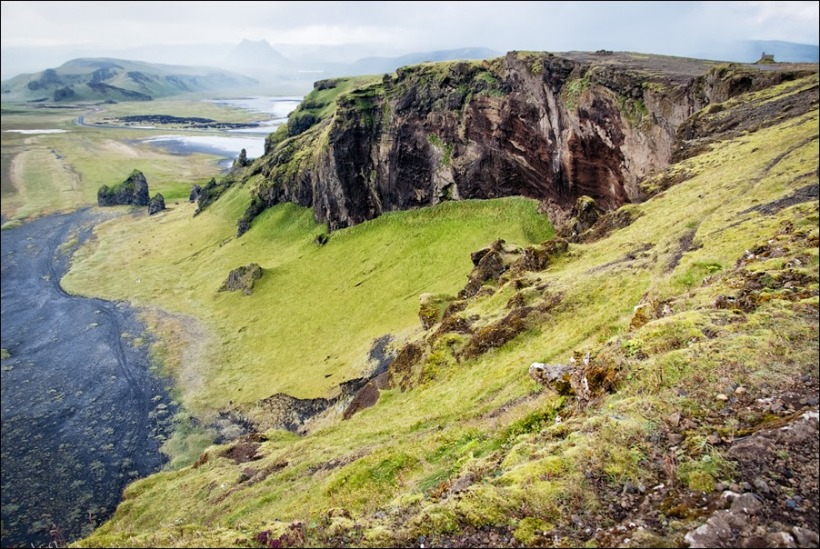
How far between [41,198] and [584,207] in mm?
171269

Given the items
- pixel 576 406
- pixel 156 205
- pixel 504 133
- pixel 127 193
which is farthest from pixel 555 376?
pixel 127 193

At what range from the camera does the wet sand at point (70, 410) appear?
46062 millimetres

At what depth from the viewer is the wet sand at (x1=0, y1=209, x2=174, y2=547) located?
151 feet

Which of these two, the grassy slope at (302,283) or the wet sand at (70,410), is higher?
the grassy slope at (302,283)

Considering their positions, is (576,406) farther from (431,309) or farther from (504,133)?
(504,133)

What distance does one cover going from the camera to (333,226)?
342ft

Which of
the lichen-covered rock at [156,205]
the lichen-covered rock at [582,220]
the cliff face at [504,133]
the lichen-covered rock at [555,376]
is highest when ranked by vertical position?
the cliff face at [504,133]

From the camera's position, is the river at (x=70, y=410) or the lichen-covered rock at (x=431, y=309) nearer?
the river at (x=70, y=410)

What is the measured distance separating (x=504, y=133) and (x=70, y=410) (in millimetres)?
75148

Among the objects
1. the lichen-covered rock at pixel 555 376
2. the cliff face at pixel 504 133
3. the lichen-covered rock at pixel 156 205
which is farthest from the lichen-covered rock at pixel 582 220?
the lichen-covered rock at pixel 156 205

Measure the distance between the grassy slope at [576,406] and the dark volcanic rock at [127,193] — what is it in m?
131

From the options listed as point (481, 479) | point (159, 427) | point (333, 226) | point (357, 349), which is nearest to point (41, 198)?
point (333, 226)

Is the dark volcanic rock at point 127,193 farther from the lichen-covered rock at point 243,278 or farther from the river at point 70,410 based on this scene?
the lichen-covered rock at point 243,278

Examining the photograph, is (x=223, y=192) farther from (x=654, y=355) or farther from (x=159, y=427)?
(x=654, y=355)
